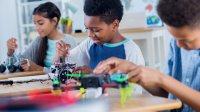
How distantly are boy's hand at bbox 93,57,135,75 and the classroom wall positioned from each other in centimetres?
327

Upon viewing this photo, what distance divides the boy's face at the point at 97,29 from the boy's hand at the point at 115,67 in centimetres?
60

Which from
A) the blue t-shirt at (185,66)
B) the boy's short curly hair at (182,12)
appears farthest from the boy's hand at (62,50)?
the boy's short curly hair at (182,12)

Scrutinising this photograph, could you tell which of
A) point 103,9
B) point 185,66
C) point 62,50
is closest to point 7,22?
point 62,50

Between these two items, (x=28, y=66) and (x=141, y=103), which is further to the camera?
(x=28, y=66)

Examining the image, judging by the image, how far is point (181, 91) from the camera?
1.01 m

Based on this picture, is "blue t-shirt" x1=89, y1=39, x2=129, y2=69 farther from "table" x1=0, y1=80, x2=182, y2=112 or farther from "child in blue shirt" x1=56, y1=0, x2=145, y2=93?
"table" x1=0, y1=80, x2=182, y2=112

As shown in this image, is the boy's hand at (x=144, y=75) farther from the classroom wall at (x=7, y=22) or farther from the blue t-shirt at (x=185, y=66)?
the classroom wall at (x=7, y=22)

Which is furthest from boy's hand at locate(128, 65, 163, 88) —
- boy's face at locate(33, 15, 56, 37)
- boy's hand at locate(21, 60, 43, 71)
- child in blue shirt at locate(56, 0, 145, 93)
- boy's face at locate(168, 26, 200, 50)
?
boy's face at locate(33, 15, 56, 37)

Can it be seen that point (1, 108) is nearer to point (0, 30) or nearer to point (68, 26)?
point (68, 26)

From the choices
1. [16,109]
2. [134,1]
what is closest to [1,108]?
[16,109]

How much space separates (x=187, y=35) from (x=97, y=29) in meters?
0.67

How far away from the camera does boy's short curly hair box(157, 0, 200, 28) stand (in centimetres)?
99

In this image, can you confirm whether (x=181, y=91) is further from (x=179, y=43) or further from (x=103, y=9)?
(x=103, y=9)

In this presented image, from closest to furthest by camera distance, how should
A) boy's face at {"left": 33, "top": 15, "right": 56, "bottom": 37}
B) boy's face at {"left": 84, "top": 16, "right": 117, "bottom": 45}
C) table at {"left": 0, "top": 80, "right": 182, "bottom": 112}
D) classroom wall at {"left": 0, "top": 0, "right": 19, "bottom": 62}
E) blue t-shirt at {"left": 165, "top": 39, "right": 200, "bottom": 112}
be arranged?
table at {"left": 0, "top": 80, "right": 182, "bottom": 112} → blue t-shirt at {"left": 165, "top": 39, "right": 200, "bottom": 112} → boy's face at {"left": 84, "top": 16, "right": 117, "bottom": 45} → boy's face at {"left": 33, "top": 15, "right": 56, "bottom": 37} → classroom wall at {"left": 0, "top": 0, "right": 19, "bottom": 62}
